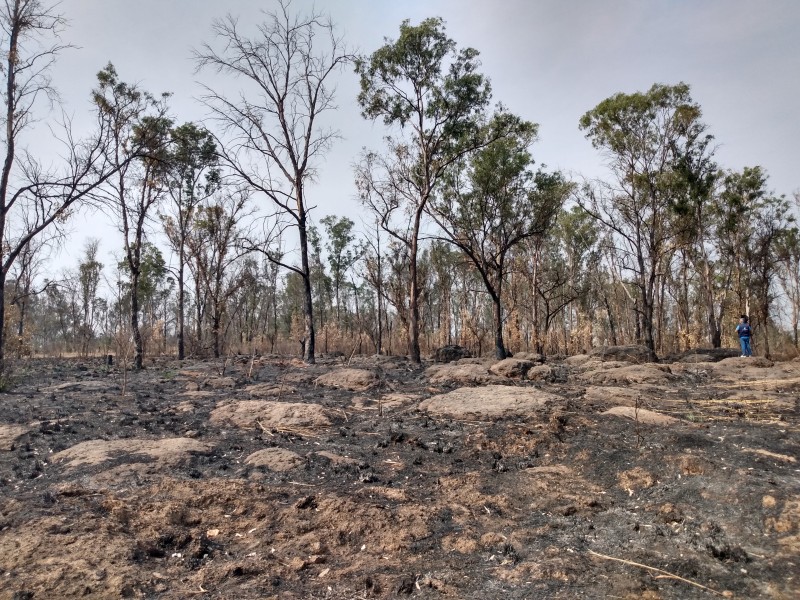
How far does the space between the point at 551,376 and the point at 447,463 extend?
592 cm

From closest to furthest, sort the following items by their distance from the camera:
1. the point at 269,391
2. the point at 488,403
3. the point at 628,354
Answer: the point at 488,403, the point at 269,391, the point at 628,354

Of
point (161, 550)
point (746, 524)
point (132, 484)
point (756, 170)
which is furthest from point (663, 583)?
point (756, 170)

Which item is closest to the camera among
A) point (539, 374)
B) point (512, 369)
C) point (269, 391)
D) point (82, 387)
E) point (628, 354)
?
point (269, 391)

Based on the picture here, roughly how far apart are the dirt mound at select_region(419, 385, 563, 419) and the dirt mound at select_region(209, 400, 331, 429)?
1.57 meters

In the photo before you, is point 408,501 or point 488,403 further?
point 488,403

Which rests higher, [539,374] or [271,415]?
[539,374]

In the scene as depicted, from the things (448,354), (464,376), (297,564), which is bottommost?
(297,564)

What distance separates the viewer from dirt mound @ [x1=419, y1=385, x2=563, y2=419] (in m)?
6.67

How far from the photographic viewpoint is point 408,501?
13.2 ft

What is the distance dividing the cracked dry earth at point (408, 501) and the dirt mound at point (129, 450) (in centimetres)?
3

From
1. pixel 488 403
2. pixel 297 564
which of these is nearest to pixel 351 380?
pixel 488 403

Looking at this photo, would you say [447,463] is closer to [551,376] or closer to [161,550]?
[161,550]

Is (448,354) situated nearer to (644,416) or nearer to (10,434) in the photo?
(644,416)

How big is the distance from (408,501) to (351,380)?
543 centimetres
